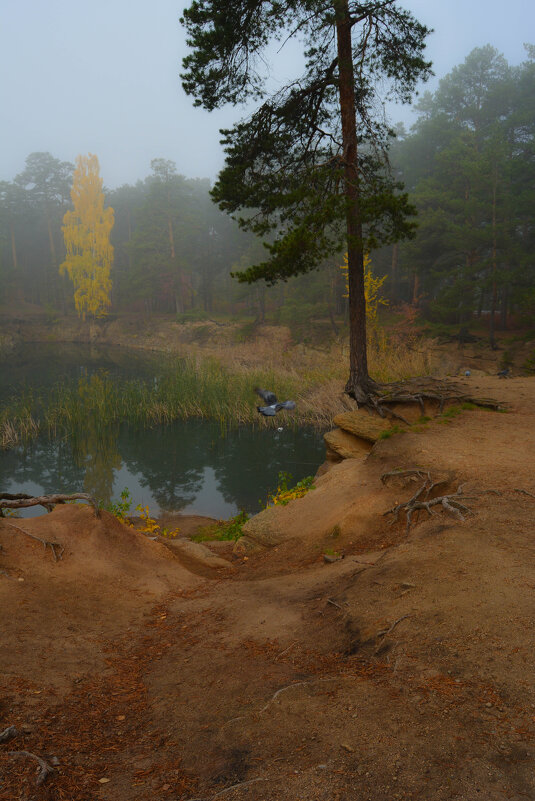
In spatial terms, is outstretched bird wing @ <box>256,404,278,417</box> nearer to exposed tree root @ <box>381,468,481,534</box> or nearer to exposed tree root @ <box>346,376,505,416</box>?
exposed tree root @ <box>346,376,505,416</box>

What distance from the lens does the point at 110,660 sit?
12.6 feet

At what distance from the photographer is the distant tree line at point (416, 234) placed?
23.3 m

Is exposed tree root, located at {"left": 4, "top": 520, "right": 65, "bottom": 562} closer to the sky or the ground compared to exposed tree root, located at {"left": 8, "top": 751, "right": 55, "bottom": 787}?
closer to the ground

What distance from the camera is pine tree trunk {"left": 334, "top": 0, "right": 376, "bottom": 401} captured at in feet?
29.7

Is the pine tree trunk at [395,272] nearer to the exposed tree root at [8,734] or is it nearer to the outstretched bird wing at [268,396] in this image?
the outstretched bird wing at [268,396]

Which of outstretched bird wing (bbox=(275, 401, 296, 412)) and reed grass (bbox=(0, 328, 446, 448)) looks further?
reed grass (bbox=(0, 328, 446, 448))

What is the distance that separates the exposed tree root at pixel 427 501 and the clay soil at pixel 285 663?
0.12 metres

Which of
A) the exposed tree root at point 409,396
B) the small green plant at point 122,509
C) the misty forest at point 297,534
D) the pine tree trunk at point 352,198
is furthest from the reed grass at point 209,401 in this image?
the small green plant at point 122,509

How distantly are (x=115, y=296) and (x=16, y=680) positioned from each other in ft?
195

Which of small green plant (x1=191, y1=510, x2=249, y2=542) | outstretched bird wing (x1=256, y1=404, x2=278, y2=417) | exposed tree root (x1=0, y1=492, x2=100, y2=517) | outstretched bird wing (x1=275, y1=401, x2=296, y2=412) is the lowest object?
small green plant (x1=191, y1=510, x2=249, y2=542)

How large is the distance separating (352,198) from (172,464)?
29.0 ft

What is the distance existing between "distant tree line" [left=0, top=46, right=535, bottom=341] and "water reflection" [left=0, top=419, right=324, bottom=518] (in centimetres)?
923

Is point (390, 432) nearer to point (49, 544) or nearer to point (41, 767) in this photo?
point (49, 544)

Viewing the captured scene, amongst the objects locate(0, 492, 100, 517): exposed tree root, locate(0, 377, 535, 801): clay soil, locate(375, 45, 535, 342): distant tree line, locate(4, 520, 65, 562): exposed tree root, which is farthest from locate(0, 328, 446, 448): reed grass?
locate(4, 520, 65, 562): exposed tree root
